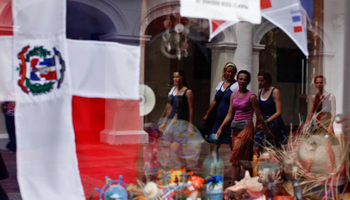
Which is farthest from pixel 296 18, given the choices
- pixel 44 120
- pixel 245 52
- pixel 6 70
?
pixel 6 70

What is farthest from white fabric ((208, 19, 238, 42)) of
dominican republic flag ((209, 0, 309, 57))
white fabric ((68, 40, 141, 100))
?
white fabric ((68, 40, 141, 100))

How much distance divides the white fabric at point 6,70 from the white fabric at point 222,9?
135cm

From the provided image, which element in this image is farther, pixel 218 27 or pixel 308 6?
pixel 308 6

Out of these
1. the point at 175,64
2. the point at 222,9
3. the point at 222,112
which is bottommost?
the point at 222,112

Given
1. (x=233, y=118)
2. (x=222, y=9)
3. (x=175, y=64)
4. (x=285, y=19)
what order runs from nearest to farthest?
(x=222, y=9), (x=285, y=19), (x=175, y=64), (x=233, y=118)

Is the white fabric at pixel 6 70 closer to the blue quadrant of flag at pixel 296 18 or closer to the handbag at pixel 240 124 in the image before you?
the handbag at pixel 240 124

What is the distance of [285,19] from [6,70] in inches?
91.0

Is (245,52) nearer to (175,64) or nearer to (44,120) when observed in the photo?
(175,64)

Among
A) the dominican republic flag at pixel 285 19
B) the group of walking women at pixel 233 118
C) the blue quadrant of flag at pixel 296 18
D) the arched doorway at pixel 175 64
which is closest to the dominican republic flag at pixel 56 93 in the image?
the arched doorway at pixel 175 64

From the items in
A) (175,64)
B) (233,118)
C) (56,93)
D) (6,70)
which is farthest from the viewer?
(233,118)

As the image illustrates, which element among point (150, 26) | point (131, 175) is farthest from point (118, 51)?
point (131, 175)

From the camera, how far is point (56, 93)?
2475 millimetres

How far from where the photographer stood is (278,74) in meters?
3.90

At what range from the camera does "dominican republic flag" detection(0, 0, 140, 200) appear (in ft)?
7.81
